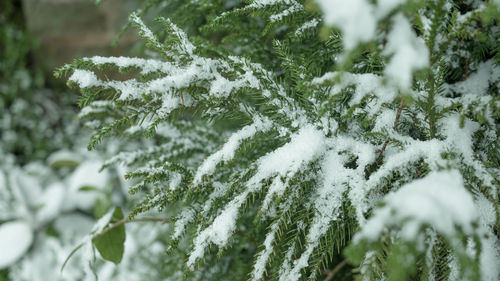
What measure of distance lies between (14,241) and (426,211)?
5.97ft

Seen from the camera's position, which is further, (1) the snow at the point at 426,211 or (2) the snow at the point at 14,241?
(2) the snow at the point at 14,241

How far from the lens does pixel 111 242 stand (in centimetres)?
71

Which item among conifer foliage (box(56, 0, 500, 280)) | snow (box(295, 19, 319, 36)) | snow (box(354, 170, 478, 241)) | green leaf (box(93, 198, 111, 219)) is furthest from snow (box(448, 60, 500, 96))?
Answer: green leaf (box(93, 198, 111, 219))

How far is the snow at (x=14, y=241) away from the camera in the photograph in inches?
61.8

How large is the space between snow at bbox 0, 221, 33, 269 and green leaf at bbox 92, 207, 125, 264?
1111mm

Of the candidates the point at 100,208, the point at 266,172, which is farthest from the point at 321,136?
the point at 100,208

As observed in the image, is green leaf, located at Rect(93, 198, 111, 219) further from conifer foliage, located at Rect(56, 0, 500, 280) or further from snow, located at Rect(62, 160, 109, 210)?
snow, located at Rect(62, 160, 109, 210)

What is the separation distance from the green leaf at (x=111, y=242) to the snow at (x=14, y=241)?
3.65 ft

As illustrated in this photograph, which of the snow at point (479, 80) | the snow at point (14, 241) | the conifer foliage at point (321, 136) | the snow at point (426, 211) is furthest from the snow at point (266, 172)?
the snow at point (14, 241)

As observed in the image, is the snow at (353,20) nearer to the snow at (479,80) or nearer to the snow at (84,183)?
the snow at (479,80)

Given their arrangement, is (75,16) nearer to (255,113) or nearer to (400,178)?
(255,113)

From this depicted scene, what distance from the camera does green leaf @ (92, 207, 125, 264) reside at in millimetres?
703

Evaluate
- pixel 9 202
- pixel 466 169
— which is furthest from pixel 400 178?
Answer: pixel 9 202

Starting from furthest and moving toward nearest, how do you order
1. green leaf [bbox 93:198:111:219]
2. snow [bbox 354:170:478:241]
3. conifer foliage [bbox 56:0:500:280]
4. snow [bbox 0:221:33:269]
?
1. snow [bbox 0:221:33:269]
2. green leaf [bbox 93:198:111:219]
3. conifer foliage [bbox 56:0:500:280]
4. snow [bbox 354:170:478:241]
